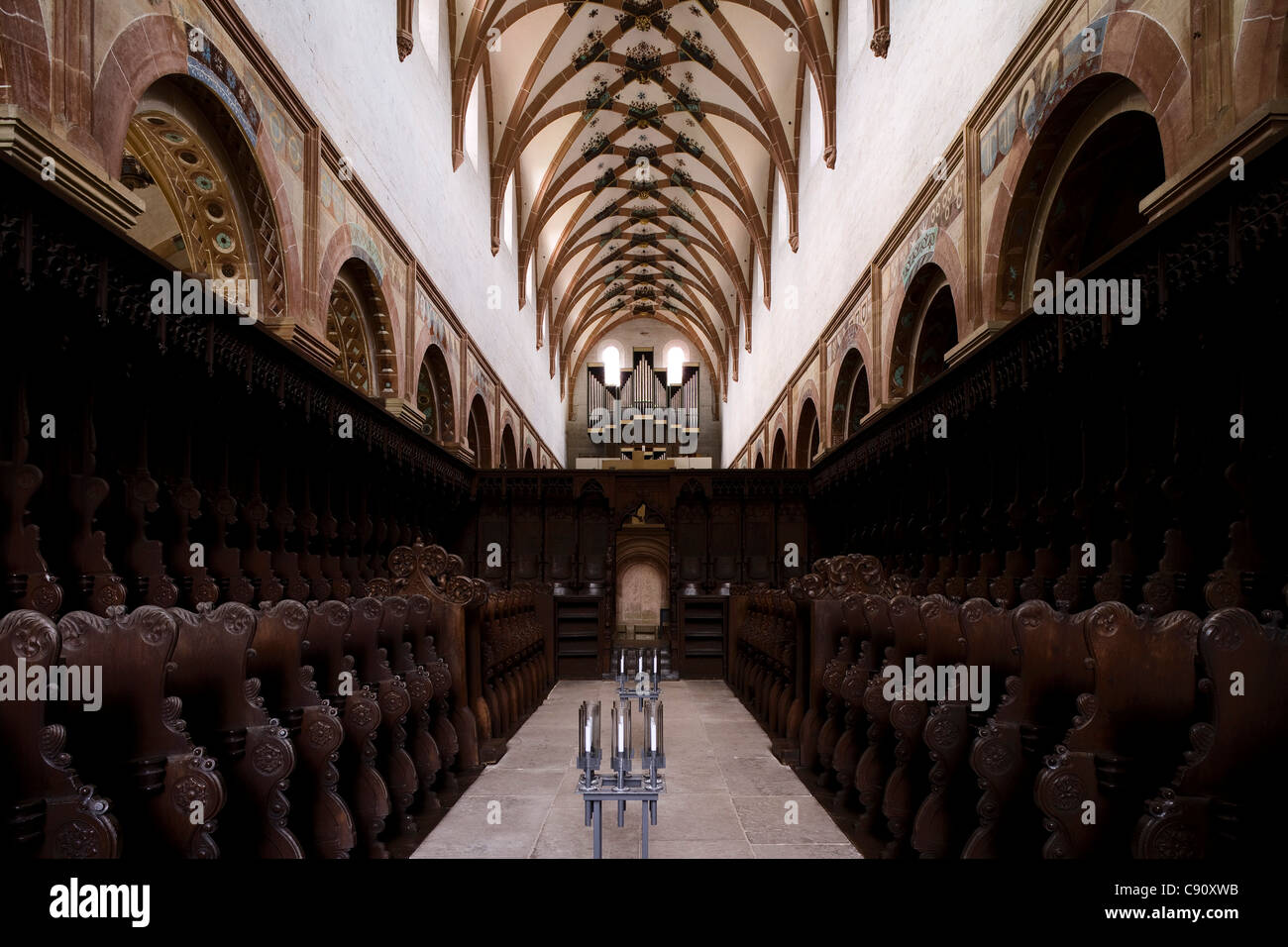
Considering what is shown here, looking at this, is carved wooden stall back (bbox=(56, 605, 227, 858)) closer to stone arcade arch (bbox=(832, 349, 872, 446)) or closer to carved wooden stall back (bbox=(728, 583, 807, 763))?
carved wooden stall back (bbox=(728, 583, 807, 763))

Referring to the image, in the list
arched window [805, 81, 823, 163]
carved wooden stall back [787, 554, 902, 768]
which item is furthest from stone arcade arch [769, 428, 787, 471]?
carved wooden stall back [787, 554, 902, 768]

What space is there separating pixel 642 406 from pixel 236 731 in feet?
107

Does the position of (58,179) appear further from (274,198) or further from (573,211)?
(573,211)

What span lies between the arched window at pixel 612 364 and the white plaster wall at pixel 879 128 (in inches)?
635

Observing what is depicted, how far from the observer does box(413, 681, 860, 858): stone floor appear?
166 inches

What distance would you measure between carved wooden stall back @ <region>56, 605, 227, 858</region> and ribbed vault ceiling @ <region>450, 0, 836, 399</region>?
1437 cm

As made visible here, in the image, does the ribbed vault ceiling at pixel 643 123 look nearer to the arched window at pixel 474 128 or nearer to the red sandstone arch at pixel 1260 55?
the arched window at pixel 474 128

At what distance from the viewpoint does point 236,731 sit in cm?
297

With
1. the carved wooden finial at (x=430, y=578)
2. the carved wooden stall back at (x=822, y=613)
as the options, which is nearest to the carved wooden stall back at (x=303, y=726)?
the carved wooden finial at (x=430, y=578)

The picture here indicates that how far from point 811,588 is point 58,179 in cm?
546

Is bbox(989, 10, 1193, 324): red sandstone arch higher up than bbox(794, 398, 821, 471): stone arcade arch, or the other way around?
bbox(989, 10, 1193, 324): red sandstone arch

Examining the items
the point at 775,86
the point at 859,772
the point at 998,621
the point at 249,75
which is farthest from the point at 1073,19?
the point at 775,86

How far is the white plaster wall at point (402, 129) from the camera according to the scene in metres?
8.83

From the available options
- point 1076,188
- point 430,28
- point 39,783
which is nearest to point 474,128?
point 430,28
